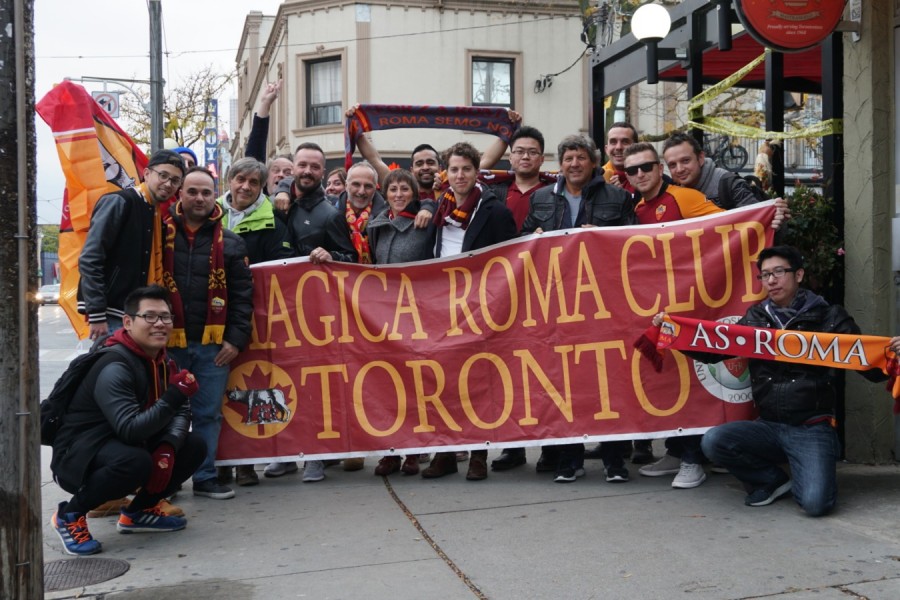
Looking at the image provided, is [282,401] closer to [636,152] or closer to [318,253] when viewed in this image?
[318,253]

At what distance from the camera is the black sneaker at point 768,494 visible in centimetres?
530

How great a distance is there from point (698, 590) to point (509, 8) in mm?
24201

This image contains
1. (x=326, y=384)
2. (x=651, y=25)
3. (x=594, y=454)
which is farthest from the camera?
(x=651, y=25)

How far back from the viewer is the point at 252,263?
6.71 meters

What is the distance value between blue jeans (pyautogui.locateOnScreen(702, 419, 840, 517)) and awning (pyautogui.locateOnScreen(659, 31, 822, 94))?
4.91 metres

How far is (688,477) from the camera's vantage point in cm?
584

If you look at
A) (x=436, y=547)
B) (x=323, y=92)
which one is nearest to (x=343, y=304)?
(x=436, y=547)

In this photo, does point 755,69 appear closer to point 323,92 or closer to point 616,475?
point 616,475

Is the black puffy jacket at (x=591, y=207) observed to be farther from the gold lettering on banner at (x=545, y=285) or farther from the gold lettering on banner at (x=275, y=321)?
the gold lettering on banner at (x=275, y=321)


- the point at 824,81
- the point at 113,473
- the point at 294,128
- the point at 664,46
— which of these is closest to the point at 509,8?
the point at 294,128

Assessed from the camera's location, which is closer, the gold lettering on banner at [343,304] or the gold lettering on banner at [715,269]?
the gold lettering on banner at [715,269]

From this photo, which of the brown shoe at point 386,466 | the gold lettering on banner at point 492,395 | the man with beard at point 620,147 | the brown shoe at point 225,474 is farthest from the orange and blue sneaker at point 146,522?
the man with beard at point 620,147

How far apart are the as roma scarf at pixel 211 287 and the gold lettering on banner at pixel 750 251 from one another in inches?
130

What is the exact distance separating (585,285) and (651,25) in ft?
10.5
